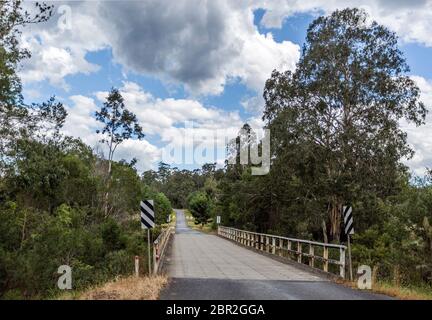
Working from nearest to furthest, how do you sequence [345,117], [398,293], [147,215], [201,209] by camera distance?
[398,293], [147,215], [345,117], [201,209]

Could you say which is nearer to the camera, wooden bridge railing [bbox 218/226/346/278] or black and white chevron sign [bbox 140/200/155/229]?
black and white chevron sign [bbox 140/200/155/229]

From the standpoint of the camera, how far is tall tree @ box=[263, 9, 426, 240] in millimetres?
29891

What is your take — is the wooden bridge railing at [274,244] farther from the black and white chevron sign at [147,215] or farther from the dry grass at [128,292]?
the dry grass at [128,292]

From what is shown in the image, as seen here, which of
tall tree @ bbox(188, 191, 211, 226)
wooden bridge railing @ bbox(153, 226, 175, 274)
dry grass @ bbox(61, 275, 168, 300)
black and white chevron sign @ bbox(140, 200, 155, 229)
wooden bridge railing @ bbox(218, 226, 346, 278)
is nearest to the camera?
dry grass @ bbox(61, 275, 168, 300)

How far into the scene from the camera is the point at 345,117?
31.2 meters

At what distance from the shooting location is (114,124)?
52656 millimetres

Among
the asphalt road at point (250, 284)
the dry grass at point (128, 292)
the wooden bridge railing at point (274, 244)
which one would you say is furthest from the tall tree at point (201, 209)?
the dry grass at point (128, 292)

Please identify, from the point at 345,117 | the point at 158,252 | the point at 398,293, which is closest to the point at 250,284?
the point at 398,293

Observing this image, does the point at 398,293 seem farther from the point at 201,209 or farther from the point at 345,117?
the point at 201,209

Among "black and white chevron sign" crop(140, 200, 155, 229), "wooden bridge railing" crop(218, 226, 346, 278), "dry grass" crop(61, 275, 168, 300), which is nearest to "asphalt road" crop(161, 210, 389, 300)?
"dry grass" crop(61, 275, 168, 300)

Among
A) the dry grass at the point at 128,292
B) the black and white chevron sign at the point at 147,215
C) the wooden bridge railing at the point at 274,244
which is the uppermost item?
the black and white chevron sign at the point at 147,215

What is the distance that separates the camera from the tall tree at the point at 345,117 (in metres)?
29.9

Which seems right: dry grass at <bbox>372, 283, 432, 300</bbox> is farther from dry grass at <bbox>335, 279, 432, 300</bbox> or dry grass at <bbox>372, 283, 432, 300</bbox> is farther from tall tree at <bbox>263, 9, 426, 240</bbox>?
tall tree at <bbox>263, 9, 426, 240</bbox>

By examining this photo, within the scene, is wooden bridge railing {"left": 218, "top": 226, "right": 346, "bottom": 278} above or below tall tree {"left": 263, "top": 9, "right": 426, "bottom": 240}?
below
